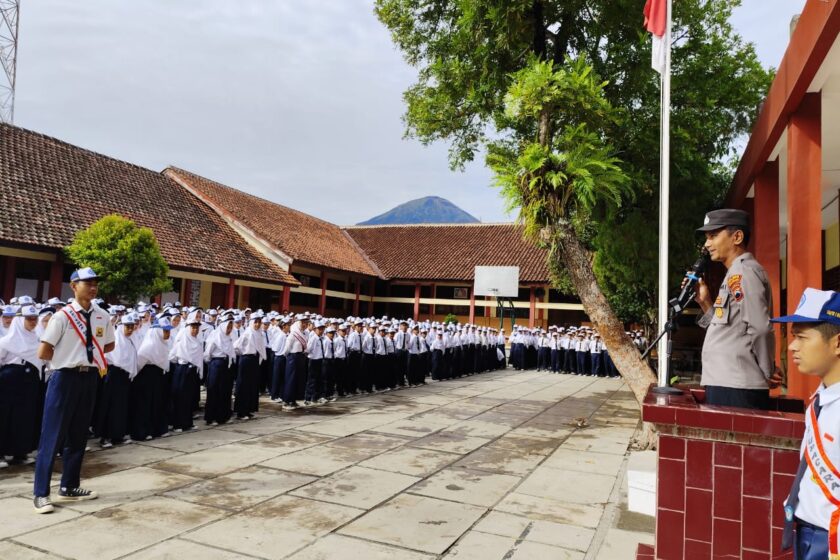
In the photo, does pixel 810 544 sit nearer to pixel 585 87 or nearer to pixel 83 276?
pixel 83 276

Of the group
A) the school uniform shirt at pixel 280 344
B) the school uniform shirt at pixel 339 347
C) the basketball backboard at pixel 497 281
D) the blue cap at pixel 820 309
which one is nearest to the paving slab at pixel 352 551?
the blue cap at pixel 820 309

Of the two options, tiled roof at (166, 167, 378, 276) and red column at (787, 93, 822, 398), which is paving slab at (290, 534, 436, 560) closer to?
red column at (787, 93, 822, 398)

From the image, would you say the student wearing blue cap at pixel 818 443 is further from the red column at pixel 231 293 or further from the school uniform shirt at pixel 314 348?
the red column at pixel 231 293

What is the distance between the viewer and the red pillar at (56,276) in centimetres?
1384

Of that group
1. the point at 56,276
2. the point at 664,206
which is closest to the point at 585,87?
the point at 664,206

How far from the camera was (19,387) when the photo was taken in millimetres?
5930

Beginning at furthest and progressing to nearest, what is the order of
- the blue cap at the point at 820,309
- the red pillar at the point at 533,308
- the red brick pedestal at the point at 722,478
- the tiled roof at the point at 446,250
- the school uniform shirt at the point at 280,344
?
the tiled roof at the point at 446,250 → the red pillar at the point at 533,308 → the school uniform shirt at the point at 280,344 → the red brick pedestal at the point at 722,478 → the blue cap at the point at 820,309

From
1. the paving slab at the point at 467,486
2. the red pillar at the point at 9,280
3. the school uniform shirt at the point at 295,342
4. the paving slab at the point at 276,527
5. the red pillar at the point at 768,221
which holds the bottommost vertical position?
the paving slab at the point at 467,486

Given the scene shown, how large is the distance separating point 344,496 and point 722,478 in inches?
135

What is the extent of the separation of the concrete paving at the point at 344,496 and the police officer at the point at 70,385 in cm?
30

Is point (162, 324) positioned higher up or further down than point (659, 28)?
further down

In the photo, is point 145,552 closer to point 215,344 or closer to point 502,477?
point 502,477

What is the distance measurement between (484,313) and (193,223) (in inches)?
574

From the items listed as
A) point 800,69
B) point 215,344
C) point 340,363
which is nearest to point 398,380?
point 340,363
